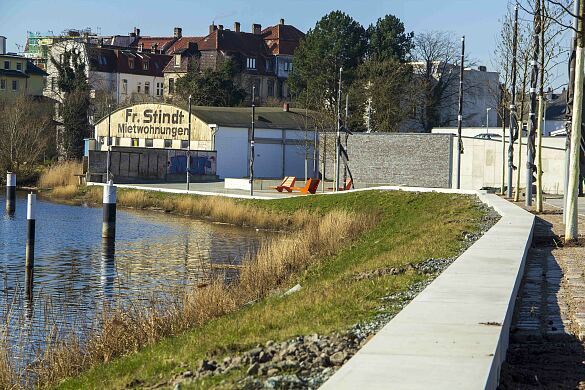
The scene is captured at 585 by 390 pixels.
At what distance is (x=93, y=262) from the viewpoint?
3347 centimetres

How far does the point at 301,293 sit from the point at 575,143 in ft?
24.6

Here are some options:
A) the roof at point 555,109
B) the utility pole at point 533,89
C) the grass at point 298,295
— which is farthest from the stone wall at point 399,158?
the roof at point 555,109

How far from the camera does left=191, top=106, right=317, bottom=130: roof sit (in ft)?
260

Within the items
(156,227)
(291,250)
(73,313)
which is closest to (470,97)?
(156,227)

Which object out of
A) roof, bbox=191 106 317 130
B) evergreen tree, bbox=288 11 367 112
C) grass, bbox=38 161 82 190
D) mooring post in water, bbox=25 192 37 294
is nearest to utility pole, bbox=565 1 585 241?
mooring post in water, bbox=25 192 37 294

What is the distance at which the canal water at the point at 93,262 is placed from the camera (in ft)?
67.7

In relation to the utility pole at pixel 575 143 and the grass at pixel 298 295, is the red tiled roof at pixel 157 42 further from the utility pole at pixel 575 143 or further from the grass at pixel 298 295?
the utility pole at pixel 575 143

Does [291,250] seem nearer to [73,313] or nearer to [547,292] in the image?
[73,313]

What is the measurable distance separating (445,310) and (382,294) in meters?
2.65

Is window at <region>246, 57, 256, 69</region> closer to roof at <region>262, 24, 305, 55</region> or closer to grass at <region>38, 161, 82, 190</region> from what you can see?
roof at <region>262, 24, 305, 55</region>

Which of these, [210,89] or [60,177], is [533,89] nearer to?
[60,177]

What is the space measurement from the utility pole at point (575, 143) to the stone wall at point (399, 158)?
1736 inches

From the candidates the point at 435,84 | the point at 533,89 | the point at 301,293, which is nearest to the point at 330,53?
the point at 435,84

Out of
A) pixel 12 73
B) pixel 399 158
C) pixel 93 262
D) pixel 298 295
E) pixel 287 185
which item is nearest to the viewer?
pixel 298 295
